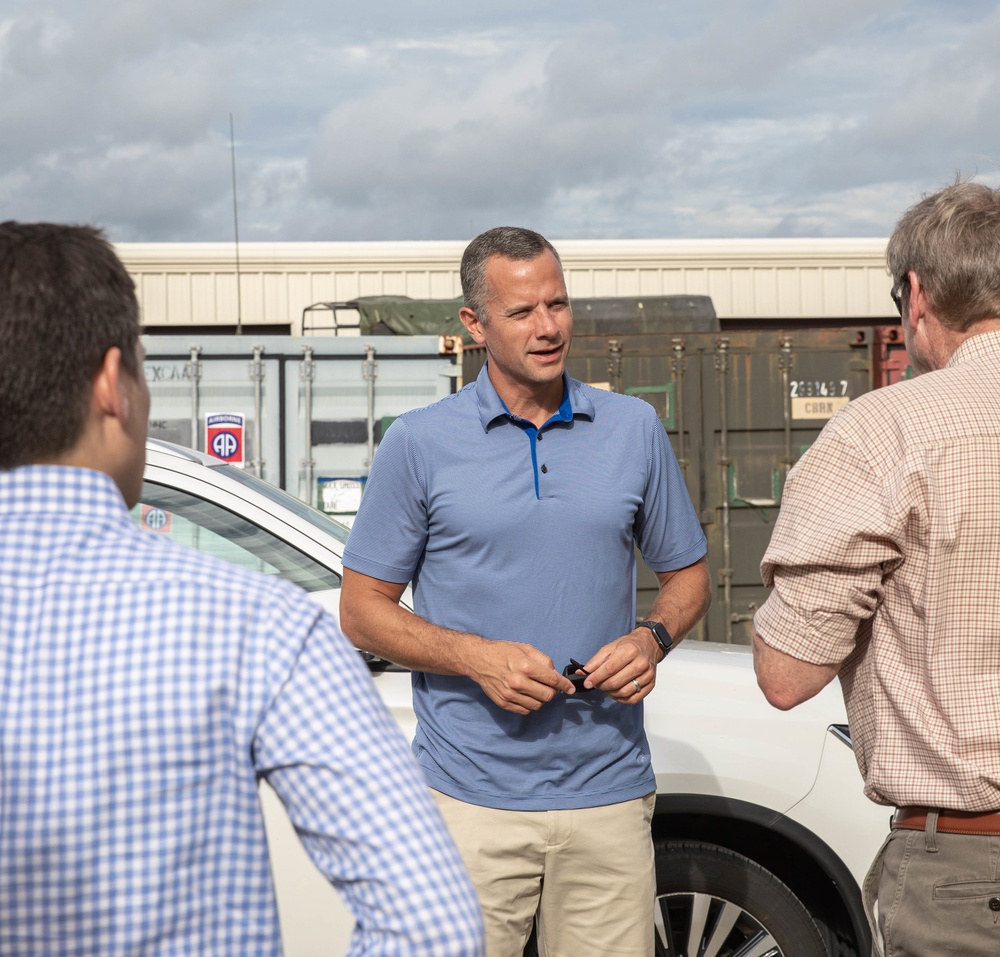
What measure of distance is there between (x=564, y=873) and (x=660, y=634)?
55 centimetres

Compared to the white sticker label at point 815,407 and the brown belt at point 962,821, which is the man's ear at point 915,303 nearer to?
the brown belt at point 962,821

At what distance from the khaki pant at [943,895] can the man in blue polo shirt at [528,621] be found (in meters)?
0.71

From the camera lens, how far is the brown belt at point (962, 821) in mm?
1857

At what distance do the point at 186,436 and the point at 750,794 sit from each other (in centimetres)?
775

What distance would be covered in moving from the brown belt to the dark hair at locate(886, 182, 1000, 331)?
30.1 inches

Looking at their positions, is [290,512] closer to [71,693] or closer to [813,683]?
[813,683]

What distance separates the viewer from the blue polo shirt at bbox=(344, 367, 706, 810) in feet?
8.45

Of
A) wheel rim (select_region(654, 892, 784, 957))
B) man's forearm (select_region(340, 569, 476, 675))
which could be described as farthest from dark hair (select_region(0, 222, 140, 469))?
wheel rim (select_region(654, 892, 784, 957))

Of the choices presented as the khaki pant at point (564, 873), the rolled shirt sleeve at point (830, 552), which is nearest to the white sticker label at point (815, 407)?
the khaki pant at point (564, 873)

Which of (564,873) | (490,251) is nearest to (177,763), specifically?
(564,873)

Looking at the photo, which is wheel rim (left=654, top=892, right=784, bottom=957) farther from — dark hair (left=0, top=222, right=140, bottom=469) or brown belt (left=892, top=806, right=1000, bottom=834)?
dark hair (left=0, top=222, right=140, bottom=469)

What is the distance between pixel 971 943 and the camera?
1.86 m

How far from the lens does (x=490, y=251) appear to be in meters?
2.84

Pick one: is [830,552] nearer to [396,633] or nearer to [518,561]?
[518,561]
